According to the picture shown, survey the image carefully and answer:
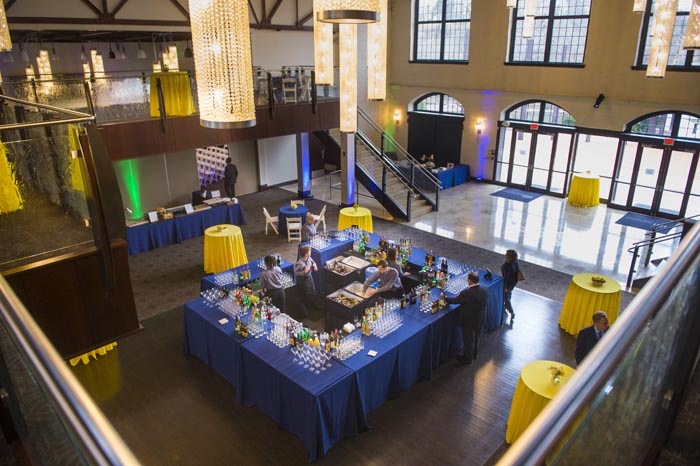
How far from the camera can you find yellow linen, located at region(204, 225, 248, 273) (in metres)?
11.1

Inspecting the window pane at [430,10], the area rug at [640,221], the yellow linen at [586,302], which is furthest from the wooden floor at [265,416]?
the window pane at [430,10]

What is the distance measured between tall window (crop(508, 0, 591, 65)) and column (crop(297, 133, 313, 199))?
7.98 metres

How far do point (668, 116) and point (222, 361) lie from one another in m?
15.2

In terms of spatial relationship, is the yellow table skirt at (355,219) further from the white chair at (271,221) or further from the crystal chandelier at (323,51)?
the crystal chandelier at (323,51)

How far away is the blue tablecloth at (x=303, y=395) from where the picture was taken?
6.04 meters

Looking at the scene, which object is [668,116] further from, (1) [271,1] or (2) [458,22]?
(1) [271,1]

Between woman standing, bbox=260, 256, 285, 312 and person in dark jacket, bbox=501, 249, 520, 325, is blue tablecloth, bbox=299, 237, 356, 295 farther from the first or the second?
person in dark jacket, bbox=501, 249, 520, 325

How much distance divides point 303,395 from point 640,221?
13463mm

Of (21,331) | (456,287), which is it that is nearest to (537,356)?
(456,287)

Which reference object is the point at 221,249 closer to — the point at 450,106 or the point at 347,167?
the point at 347,167

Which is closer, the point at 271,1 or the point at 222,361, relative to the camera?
the point at 222,361

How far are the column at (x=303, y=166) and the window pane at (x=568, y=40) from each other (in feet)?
30.2

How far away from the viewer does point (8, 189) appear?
189 inches

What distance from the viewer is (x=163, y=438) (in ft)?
21.4
